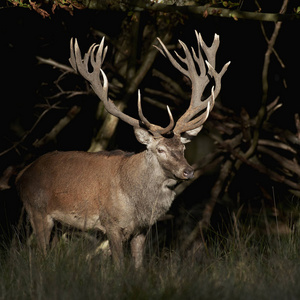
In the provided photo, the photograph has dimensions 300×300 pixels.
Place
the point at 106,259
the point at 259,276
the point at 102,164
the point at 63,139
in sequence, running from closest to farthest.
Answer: the point at 259,276 → the point at 106,259 → the point at 102,164 → the point at 63,139

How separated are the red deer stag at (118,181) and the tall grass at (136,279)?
36.9 inches

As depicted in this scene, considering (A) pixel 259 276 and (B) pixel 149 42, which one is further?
(B) pixel 149 42

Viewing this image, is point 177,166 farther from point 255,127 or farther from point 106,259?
point 255,127

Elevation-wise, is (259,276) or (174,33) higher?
(174,33)

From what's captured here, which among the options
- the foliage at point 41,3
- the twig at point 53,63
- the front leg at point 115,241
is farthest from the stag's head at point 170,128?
the twig at point 53,63

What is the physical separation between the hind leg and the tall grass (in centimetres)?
114

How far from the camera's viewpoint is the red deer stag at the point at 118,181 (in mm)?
5516

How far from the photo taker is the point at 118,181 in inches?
223

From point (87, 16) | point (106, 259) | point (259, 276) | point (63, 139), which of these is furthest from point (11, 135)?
point (259, 276)

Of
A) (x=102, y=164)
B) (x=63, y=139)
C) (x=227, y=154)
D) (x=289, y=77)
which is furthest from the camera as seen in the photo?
(x=289, y=77)

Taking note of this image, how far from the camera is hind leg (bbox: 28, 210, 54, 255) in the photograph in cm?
587

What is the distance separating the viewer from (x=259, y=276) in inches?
165

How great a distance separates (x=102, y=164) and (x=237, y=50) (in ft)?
14.0

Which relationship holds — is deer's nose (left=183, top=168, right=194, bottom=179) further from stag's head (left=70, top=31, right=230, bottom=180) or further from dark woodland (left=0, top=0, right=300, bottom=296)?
dark woodland (left=0, top=0, right=300, bottom=296)
